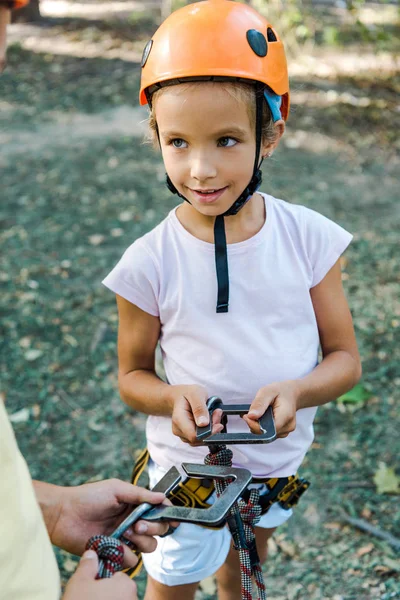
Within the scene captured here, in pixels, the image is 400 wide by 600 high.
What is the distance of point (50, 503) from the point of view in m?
1.75

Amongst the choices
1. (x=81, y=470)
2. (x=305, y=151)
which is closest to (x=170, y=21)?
(x=81, y=470)

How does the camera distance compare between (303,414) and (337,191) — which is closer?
(303,414)

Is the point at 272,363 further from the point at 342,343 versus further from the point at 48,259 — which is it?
the point at 48,259

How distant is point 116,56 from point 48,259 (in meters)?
5.77

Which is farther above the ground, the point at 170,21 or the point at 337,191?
the point at 170,21

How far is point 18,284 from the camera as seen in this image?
5.02 meters

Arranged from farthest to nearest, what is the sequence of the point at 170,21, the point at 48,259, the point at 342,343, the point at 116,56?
the point at 116,56
the point at 48,259
the point at 342,343
the point at 170,21

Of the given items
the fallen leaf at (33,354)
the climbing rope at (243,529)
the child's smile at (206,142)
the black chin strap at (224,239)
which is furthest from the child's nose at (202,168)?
the fallen leaf at (33,354)

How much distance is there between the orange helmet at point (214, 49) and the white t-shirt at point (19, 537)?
1.10 metres

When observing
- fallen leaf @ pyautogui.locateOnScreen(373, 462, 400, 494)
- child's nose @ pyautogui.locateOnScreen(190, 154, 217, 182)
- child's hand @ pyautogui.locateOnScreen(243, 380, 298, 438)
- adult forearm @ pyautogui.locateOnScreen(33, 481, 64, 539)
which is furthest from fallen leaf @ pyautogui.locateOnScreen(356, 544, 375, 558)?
child's nose @ pyautogui.locateOnScreen(190, 154, 217, 182)

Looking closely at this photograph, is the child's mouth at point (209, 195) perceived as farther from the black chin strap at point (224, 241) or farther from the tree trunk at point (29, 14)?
the tree trunk at point (29, 14)

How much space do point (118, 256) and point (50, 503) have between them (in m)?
3.69

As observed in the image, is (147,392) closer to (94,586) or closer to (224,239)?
(224,239)

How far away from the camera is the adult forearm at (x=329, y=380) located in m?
1.95
